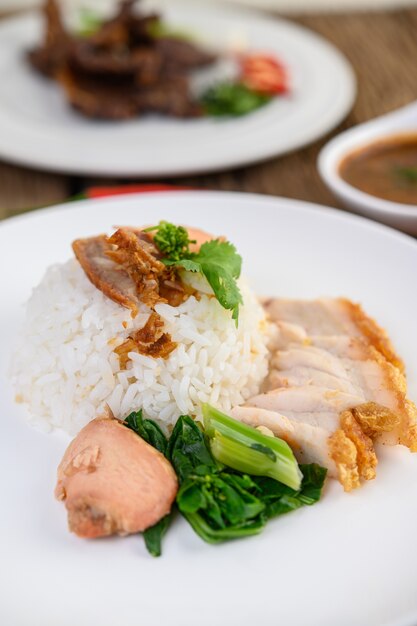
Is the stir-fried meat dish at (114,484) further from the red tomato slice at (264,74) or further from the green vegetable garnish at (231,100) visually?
the red tomato slice at (264,74)

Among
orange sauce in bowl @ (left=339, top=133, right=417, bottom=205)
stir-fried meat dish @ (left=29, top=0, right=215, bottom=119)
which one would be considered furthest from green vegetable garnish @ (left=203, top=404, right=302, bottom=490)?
stir-fried meat dish @ (left=29, top=0, right=215, bottom=119)

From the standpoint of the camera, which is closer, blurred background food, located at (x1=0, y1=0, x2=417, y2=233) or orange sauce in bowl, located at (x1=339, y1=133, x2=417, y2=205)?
orange sauce in bowl, located at (x1=339, y1=133, x2=417, y2=205)

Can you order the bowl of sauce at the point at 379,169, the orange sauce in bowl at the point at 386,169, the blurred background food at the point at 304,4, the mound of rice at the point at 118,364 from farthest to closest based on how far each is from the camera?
the blurred background food at the point at 304,4, the orange sauce in bowl at the point at 386,169, the bowl of sauce at the point at 379,169, the mound of rice at the point at 118,364

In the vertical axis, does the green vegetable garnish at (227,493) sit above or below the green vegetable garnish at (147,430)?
above

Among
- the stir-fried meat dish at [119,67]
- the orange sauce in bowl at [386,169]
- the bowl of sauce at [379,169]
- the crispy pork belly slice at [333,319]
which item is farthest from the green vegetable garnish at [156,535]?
the stir-fried meat dish at [119,67]

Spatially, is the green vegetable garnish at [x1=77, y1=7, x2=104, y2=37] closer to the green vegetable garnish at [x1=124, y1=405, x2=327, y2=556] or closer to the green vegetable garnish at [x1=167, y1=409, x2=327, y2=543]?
the green vegetable garnish at [x1=124, y1=405, x2=327, y2=556]

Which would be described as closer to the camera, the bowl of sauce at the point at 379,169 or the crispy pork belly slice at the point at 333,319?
the crispy pork belly slice at the point at 333,319

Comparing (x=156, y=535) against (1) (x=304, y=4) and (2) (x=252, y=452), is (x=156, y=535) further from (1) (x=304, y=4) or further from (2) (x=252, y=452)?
(1) (x=304, y=4)
